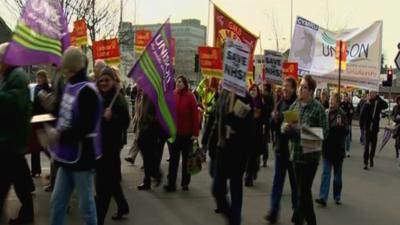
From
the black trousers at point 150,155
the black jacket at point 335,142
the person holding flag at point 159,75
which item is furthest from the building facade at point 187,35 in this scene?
the person holding flag at point 159,75

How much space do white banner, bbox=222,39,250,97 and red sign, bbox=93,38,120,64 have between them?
241 inches

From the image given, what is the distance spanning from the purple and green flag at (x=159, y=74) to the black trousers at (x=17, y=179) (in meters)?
1.55

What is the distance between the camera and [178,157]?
31.8 feet

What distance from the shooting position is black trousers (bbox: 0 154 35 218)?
5.40 meters

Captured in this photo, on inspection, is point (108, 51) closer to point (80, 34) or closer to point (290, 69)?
point (80, 34)

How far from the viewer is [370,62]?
1614 cm

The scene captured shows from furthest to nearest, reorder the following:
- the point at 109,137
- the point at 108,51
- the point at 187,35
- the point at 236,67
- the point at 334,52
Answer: the point at 187,35
the point at 334,52
the point at 108,51
the point at 236,67
the point at 109,137

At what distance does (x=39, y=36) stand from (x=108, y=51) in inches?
283

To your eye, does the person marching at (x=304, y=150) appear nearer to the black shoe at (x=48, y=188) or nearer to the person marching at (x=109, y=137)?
the person marching at (x=109, y=137)

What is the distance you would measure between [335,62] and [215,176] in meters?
11.2

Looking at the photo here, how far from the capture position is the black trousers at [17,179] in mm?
5402

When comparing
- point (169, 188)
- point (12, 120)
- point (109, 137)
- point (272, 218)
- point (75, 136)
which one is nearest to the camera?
point (75, 136)

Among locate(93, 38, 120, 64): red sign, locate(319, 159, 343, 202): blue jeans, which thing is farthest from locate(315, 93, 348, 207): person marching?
locate(93, 38, 120, 64): red sign

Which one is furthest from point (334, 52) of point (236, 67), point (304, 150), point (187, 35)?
point (187, 35)
